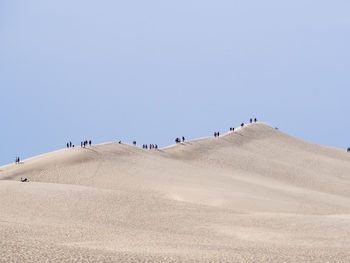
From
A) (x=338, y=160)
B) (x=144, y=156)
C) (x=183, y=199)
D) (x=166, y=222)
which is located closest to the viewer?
(x=166, y=222)

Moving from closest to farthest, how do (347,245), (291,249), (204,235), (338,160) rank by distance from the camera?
(291,249) → (347,245) → (204,235) → (338,160)

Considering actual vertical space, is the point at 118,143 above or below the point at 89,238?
above

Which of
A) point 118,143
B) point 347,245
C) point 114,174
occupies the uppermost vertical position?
point 118,143

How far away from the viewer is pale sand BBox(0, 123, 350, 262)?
1858 cm

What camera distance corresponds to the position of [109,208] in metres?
29.6

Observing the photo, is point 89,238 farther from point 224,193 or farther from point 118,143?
point 118,143

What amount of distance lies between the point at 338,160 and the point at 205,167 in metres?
20.5

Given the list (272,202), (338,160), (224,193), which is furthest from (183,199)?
(338,160)

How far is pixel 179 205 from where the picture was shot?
3134 centimetres

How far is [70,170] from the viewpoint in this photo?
42656mm

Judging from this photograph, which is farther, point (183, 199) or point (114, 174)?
point (114, 174)

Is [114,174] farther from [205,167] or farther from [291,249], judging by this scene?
[291,249]

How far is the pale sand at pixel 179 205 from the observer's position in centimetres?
1858

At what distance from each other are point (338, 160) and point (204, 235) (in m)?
41.3
